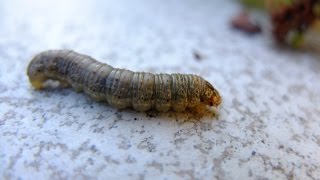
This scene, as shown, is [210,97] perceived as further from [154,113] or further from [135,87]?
[135,87]

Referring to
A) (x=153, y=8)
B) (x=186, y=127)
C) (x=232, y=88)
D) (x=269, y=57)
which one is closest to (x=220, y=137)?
(x=186, y=127)

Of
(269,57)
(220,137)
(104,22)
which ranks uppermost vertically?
(104,22)

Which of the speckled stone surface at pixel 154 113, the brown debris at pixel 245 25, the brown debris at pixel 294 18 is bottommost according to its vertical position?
the speckled stone surface at pixel 154 113

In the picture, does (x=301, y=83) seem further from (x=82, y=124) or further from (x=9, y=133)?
(x=9, y=133)

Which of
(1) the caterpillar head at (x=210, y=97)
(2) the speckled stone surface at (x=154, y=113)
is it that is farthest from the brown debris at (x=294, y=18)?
(1) the caterpillar head at (x=210, y=97)

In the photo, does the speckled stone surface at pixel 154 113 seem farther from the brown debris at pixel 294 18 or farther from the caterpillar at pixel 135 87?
the brown debris at pixel 294 18

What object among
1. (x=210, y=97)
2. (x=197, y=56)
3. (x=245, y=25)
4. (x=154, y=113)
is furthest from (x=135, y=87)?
(x=245, y=25)
